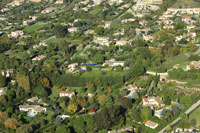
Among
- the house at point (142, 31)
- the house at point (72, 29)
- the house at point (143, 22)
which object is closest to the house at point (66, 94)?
the house at point (142, 31)

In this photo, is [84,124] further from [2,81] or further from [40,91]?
[2,81]

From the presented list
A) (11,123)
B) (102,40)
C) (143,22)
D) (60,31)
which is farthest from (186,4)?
(11,123)

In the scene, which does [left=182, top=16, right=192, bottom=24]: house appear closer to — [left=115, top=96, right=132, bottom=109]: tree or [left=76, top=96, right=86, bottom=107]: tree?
[left=115, top=96, right=132, bottom=109]: tree

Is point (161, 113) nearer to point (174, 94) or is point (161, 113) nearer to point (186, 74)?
point (174, 94)

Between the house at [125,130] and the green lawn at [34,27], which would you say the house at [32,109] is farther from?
the green lawn at [34,27]

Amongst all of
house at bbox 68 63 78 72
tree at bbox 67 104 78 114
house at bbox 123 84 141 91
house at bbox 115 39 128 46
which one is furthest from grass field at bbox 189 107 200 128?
house at bbox 115 39 128 46

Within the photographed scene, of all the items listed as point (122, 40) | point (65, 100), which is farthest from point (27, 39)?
point (65, 100)
